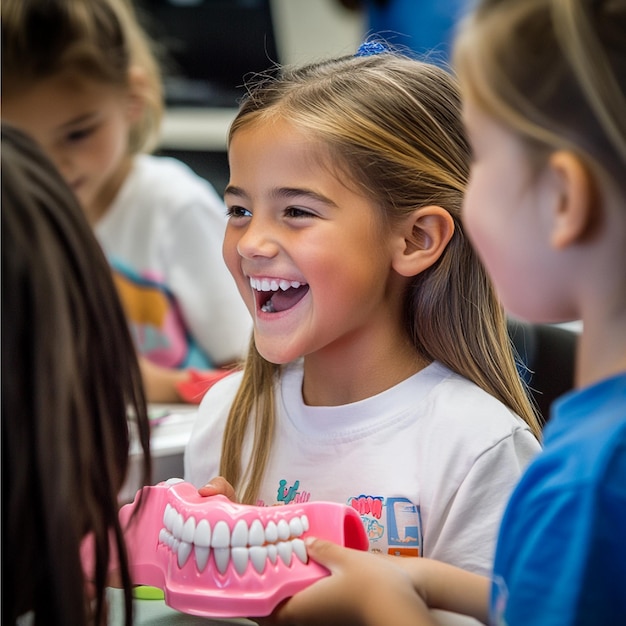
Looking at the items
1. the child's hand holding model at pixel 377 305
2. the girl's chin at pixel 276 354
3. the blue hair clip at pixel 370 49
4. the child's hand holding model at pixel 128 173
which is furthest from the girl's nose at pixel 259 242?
the child's hand holding model at pixel 128 173

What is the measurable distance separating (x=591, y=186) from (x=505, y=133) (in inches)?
3.0

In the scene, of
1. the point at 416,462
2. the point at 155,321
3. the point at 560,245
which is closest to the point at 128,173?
the point at 155,321

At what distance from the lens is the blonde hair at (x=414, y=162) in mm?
1085

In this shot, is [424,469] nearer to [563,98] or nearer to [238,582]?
[238,582]

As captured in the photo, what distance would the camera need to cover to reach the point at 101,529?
79 cm

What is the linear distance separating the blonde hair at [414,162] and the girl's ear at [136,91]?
840 millimetres

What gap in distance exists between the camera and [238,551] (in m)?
0.85

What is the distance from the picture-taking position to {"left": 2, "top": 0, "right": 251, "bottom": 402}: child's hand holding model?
5.80 ft

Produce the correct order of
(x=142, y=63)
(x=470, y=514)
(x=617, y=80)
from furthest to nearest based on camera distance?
(x=142, y=63), (x=470, y=514), (x=617, y=80)

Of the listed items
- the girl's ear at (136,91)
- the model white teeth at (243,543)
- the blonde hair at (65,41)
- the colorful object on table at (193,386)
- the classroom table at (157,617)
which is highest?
the blonde hair at (65,41)

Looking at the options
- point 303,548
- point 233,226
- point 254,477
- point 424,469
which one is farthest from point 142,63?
point 303,548

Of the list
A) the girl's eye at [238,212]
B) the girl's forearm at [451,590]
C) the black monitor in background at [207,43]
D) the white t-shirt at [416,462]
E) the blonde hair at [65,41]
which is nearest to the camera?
the girl's forearm at [451,590]

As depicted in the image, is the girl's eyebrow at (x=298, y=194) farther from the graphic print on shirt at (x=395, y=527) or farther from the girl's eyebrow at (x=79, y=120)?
the girl's eyebrow at (x=79, y=120)

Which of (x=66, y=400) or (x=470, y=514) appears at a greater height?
(x=66, y=400)
